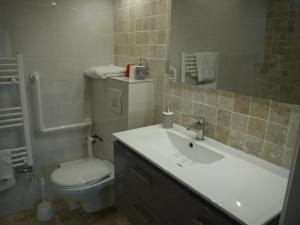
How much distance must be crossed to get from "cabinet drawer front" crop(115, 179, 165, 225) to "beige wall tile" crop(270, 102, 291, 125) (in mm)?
737

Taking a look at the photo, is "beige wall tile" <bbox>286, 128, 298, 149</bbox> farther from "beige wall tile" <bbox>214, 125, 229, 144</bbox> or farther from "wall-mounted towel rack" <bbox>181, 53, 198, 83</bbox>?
"wall-mounted towel rack" <bbox>181, 53, 198, 83</bbox>

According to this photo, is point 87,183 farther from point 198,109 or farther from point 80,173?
point 198,109

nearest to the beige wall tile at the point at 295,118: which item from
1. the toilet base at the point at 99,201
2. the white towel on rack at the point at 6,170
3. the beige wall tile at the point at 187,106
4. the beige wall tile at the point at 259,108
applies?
the beige wall tile at the point at 259,108

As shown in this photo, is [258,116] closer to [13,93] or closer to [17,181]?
[13,93]

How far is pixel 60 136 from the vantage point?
221cm

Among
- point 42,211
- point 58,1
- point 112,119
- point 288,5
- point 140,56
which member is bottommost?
point 42,211

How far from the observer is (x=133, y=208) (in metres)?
1.42

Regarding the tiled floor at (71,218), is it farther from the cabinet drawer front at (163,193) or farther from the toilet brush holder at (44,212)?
the cabinet drawer front at (163,193)

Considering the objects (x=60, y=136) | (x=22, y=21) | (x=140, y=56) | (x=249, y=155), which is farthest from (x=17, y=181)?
(x=249, y=155)

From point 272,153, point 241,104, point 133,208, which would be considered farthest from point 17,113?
point 272,153

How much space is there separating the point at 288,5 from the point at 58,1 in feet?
5.56

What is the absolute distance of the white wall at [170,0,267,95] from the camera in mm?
1125

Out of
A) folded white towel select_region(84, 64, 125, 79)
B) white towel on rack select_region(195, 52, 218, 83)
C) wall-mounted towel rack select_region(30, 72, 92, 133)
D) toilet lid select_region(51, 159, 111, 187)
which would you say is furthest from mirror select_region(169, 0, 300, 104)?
wall-mounted towel rack select_region(30, 72, 92, 133)

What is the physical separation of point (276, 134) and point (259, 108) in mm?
143
